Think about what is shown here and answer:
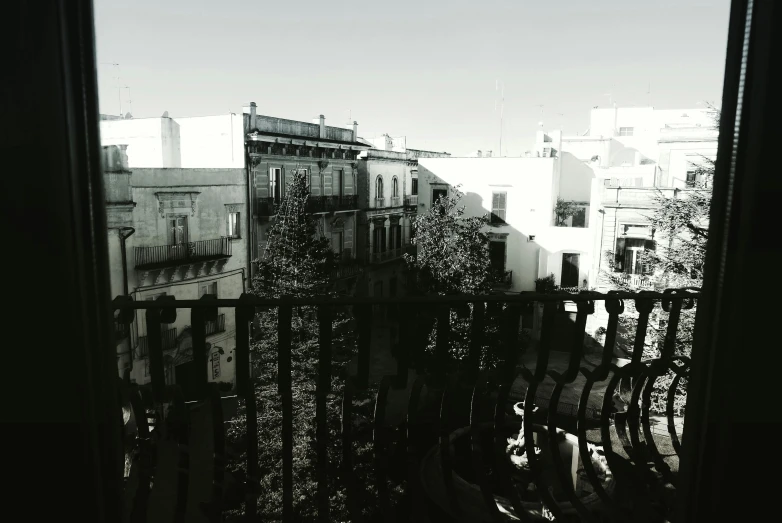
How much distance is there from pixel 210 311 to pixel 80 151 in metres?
0.94

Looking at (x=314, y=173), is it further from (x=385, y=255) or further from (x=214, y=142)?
(x=385, y=255)

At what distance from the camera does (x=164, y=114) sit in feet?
42.0

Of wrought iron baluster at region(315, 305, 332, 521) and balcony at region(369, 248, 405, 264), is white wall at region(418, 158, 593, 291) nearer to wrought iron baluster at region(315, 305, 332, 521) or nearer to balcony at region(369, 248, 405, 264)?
balcony at region(369, 248, 405, 264)

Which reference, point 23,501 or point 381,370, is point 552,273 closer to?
point 381,370

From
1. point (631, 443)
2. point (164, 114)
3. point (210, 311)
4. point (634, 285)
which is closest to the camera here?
point (210, 311)

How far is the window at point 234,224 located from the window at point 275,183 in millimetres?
1130

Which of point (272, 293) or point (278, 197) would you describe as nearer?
point (272, 293)

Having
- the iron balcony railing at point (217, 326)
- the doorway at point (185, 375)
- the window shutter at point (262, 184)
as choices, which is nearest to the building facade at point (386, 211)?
the window shutter at point (262, 184)

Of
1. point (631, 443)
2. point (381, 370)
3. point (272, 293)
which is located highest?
point (631, 443)

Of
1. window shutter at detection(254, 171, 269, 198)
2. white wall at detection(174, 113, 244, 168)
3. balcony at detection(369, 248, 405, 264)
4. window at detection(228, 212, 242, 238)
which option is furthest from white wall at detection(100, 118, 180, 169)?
balcony at detection(369, 248, 405, 264)

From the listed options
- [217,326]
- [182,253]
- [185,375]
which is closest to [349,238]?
[217,326]

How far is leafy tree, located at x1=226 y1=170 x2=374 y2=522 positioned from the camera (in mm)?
6703

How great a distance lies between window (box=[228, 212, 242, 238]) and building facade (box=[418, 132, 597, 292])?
6.51 m

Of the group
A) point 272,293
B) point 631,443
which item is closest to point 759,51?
point 631,443
